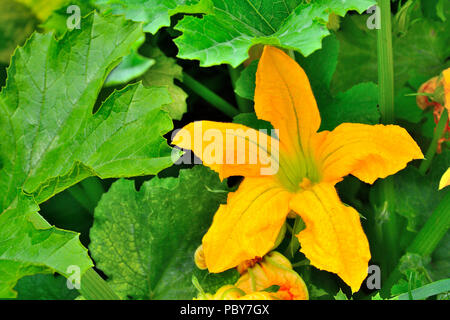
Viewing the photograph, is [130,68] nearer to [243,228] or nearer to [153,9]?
[153,9]

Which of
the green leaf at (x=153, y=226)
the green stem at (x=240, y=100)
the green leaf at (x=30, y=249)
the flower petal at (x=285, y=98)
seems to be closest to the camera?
the green leaf at (x=30, y=249)

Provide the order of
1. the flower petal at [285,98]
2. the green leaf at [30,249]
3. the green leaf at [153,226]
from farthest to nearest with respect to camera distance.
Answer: the green leaf at [153,226]
the flower petal at [285,98]
the green leaf at [30,249]

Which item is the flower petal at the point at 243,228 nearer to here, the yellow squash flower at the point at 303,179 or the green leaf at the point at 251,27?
the yellow squash flower at the point at 303,179

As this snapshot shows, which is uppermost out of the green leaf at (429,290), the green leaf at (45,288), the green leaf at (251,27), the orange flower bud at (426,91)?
the green leaf at (251,27)

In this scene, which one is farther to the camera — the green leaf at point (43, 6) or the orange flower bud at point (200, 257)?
the green leaf at point (43, 6)

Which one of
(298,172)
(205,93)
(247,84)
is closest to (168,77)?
(205,93)

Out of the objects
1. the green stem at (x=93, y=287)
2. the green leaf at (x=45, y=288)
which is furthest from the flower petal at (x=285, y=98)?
the green leaf at (x=45, y=288)
